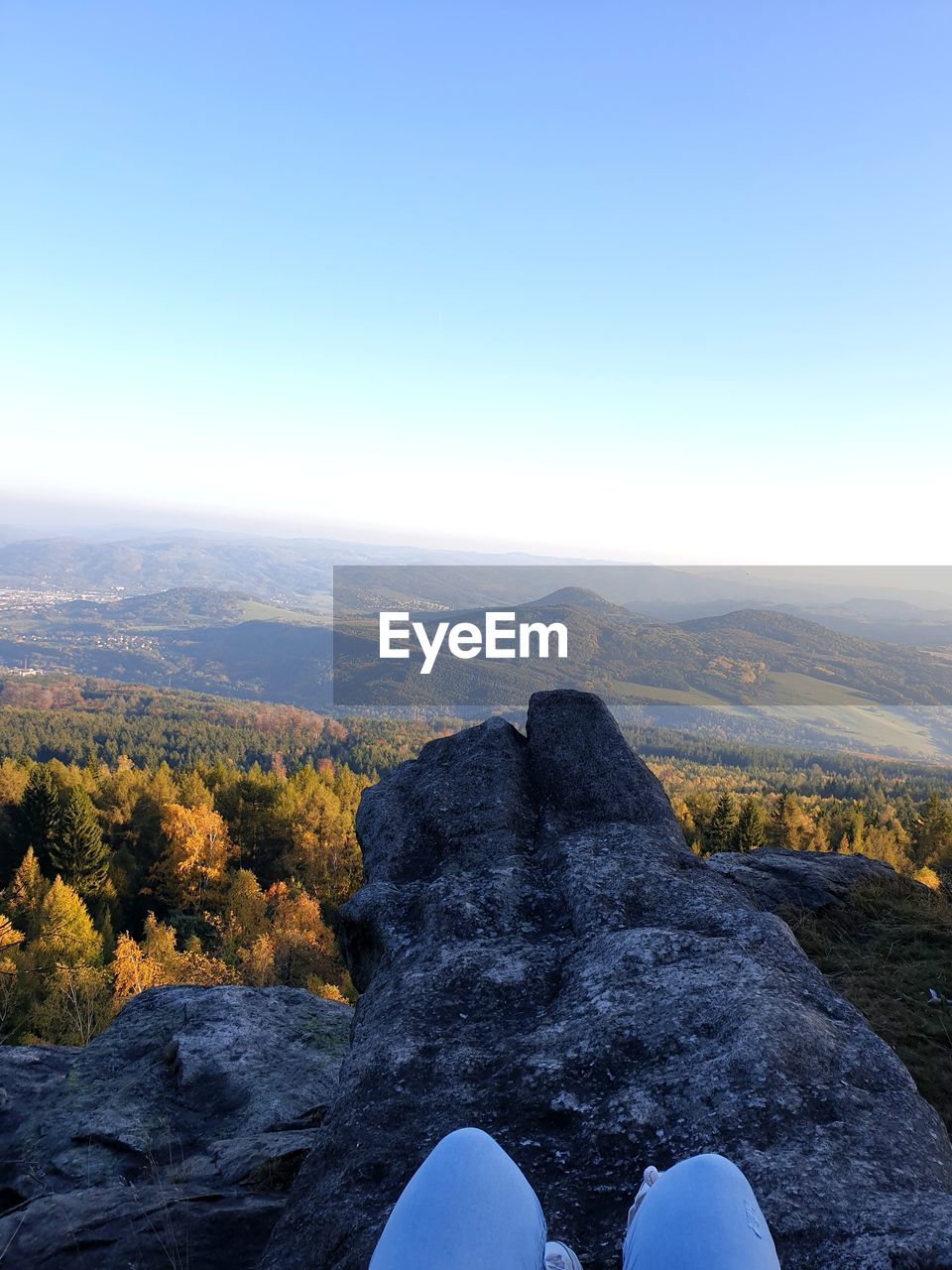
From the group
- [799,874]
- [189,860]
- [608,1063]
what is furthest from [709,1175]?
[189,860]

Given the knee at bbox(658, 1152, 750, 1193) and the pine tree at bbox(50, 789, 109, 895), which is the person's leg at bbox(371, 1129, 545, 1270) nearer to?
the knee at bbox(658, 1152, 750, 1193)

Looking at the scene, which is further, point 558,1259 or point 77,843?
point 77,843

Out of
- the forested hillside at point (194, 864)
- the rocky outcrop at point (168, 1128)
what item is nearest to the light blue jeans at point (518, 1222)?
the rocky outcrop at point (168, 1128)

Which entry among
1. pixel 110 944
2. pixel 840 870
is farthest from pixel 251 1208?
pixel 110 944

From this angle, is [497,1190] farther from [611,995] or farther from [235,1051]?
[235,1051]

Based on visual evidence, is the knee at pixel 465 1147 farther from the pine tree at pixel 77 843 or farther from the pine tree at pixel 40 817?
the pine tree at pixel 40 817

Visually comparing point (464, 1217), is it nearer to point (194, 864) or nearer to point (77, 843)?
point (77, 843)

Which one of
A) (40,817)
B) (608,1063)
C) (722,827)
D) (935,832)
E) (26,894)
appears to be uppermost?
(608,1063)
